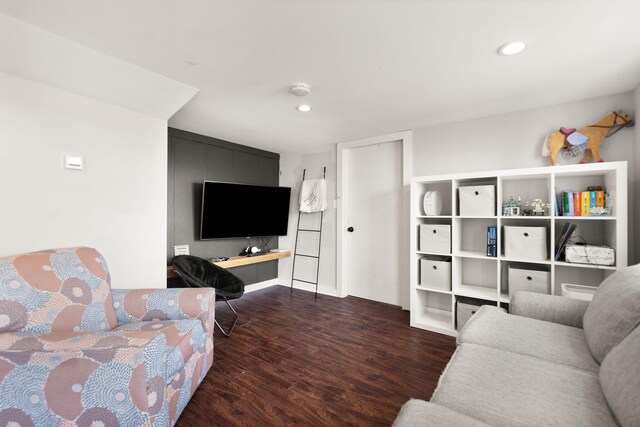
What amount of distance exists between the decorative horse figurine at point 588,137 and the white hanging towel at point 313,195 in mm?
2648

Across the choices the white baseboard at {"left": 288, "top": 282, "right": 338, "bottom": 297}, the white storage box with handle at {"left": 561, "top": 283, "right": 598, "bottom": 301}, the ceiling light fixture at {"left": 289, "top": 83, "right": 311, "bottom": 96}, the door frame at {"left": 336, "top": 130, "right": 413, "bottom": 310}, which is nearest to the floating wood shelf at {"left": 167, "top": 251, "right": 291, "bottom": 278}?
the white baseboard at {"left": 288, "top": 282, "right": 338, "bottom": 297}

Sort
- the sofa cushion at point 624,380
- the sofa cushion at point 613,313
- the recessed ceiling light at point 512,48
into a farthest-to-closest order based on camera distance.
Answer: the recessed ceiling light at point 512,48
the sofa cushion at point 613,313
the sofa cushion at point 624,380

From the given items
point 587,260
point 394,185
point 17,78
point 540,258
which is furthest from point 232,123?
point 587,260

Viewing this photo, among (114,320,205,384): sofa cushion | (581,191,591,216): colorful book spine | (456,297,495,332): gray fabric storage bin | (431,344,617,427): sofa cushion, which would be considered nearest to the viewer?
(431,344,617,427): sofa cushion

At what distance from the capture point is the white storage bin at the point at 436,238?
2912mm

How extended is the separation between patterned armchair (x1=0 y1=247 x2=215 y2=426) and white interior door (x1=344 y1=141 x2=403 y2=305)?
2390 millimetres

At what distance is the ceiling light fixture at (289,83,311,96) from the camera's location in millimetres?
2266

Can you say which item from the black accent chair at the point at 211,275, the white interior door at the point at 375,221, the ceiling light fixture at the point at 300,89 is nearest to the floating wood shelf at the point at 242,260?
the black accent chair at the point at 211,275

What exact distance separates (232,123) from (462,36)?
242 centimetres

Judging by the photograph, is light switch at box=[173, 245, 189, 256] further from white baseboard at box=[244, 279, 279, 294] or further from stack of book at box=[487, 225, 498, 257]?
stack of book at box=[487, 225, 498, 257]

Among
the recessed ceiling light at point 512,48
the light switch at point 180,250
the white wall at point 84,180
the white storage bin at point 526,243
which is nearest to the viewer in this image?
the recessed ceiling light at point 512,48

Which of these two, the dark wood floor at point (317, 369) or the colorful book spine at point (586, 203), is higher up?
the colorful book spine at point (586, 203)

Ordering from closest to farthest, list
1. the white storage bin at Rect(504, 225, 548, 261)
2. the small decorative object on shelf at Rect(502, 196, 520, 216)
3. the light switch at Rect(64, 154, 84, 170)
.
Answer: the light switch at Rect(64, 154, 84, 170) → the white storage bin at Rect(504, 225, 548, 261) → the small decorative object on shelf at Rect(502, 196, 520, 216)

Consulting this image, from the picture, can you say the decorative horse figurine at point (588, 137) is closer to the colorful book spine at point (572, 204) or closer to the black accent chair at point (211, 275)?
the colorful book spine at point (572, 204)
